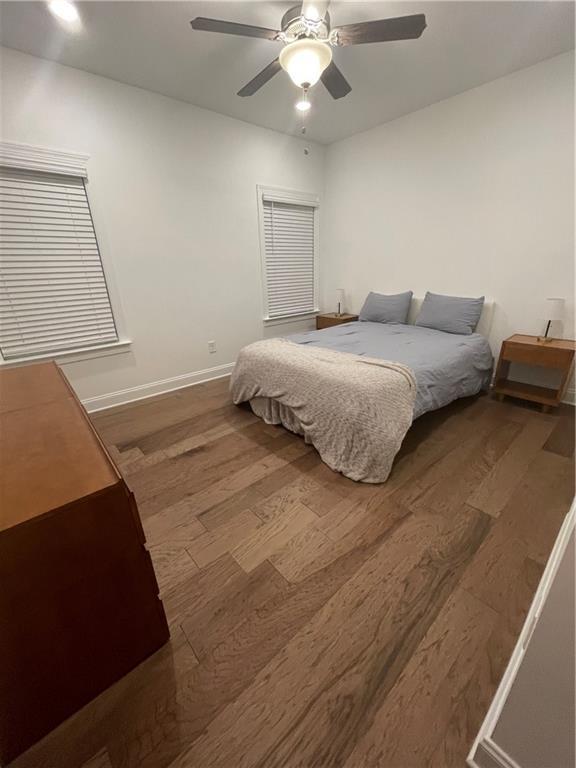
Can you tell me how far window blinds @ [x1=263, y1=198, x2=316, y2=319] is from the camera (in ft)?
12.4

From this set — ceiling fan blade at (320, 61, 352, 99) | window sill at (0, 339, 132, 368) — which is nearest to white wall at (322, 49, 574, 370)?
ceiling fan blade at (320, 61, 352, 99)

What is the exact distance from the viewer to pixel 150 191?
9.23 ft

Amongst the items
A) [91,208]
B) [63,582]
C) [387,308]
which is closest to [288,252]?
[387,308]

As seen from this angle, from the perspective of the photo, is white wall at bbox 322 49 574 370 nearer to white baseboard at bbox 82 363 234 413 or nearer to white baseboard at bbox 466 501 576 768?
white baseboard at bbox 82 363 234 413

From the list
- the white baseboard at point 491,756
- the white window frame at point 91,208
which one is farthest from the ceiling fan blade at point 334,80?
the white baseboard at point 491,756

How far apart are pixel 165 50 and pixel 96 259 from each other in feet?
5.12

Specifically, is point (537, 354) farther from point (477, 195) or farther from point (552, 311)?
point (477, 195)

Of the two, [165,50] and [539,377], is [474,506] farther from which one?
[165,50]

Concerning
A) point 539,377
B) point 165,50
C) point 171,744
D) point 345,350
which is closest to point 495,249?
point 539,377

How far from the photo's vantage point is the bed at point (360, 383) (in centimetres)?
184

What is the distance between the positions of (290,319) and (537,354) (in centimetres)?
273

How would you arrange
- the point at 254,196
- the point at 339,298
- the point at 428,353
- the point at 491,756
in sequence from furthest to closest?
the point at 339,298, the point at 254,196, the point at 428,353, the point at 491,756

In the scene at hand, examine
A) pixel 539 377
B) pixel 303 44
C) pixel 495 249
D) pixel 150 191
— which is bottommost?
pixel 539 377

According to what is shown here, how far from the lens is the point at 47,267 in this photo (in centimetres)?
246
